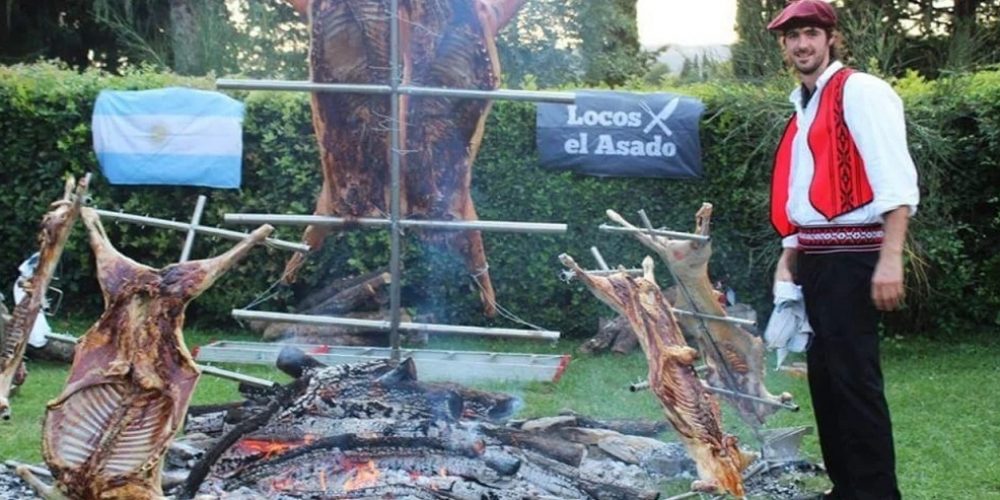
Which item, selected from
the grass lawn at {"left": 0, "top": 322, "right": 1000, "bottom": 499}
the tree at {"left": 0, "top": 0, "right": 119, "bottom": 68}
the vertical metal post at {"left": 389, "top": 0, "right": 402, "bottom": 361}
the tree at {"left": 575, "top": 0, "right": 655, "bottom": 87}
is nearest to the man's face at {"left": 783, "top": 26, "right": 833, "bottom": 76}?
the vertical metal post at {"left": 389, "top": 0, "right": 402, "bottom": 361}

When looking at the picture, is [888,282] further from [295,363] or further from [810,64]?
[295,363]

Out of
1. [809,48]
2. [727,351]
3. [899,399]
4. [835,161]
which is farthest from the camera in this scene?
[899,399]

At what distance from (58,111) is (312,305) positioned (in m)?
2.66

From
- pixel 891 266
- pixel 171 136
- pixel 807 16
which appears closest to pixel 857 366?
pixel 891 266

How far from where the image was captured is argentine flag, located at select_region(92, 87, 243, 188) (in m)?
8.54

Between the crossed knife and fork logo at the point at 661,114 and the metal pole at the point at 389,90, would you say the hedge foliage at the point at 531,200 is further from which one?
the metal pole at the point at 389,90

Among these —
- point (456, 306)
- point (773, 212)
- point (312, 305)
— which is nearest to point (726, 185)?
point (456, 306)

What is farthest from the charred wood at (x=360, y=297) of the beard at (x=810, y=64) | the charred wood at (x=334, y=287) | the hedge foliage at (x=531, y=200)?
the beard at (x=810, y=64)

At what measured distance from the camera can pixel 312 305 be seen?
9070 mm

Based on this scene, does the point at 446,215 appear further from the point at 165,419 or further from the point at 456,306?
the point at 456,306

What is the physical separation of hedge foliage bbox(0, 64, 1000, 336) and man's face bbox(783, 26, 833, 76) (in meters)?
4.41

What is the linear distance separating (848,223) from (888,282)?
0.30 m

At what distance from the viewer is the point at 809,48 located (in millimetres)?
4137

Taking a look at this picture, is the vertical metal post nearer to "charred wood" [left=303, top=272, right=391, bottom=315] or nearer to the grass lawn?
the grass lawn
